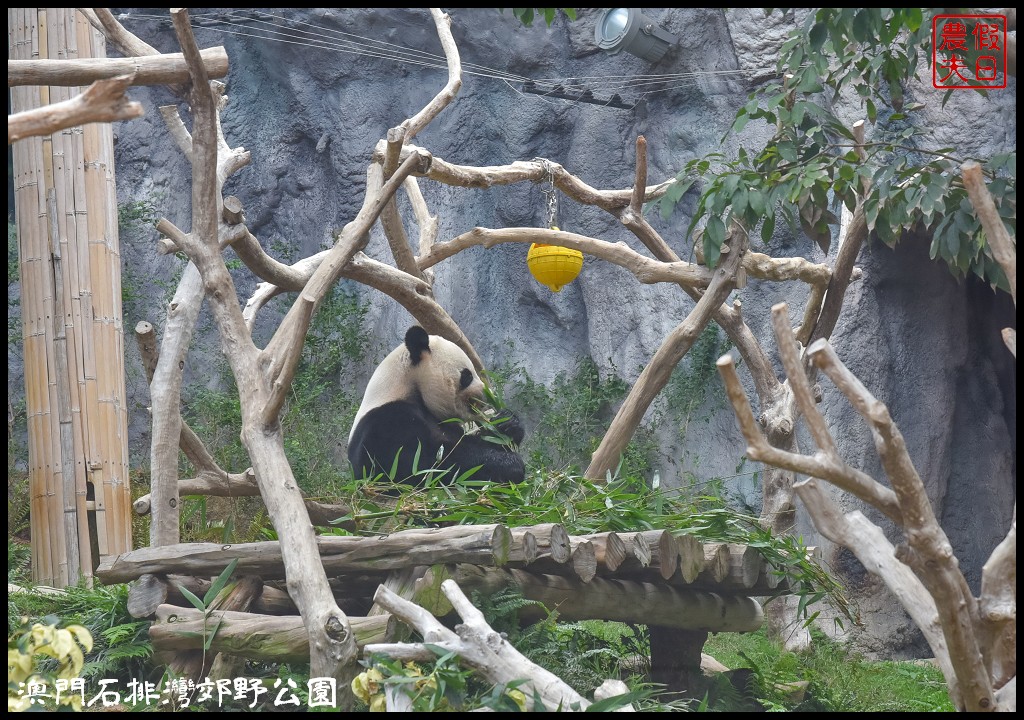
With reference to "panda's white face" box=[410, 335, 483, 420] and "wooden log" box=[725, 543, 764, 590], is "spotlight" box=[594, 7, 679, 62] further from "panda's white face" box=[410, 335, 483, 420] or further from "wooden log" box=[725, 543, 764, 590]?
"wooden log" box=[725, 543, 764, 590]

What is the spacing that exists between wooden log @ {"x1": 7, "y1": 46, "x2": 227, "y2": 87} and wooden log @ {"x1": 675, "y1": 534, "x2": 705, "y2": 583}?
107 inches

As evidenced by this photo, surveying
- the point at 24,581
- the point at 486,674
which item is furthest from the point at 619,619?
the point at 24,581

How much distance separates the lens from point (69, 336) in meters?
5.72

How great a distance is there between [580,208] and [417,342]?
4712 mm

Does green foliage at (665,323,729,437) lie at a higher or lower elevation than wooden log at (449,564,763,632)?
higher

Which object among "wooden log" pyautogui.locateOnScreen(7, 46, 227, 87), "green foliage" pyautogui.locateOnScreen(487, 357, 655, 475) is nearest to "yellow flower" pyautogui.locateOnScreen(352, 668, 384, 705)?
"wooden log" pyautogui.locateOnScreen(7, 46, 227, 87)

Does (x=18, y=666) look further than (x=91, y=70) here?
No

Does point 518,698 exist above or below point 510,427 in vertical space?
below

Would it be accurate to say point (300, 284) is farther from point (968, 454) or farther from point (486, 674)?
point (968, 454)

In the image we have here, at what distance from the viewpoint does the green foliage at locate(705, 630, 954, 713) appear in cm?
488

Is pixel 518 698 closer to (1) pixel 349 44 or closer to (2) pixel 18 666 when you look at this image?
(2) pixel 18 666

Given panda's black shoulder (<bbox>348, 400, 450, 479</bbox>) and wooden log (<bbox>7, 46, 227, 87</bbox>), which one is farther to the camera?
panda's black shoulder (<bbox>348, 400, 450, 479</bbox>)

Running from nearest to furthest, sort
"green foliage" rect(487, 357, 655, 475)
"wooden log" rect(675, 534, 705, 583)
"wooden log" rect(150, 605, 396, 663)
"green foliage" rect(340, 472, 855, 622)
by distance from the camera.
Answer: "wooden log" rect(150, 605, 396, 663)
"wooden log" rect(675, 534, 705, 583)
"green foliage" rect(340, 472, 855, 622)
"green foliage" rect(487, 357, 655, 475)

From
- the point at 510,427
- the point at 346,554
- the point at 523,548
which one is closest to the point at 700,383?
the point at 510,427
